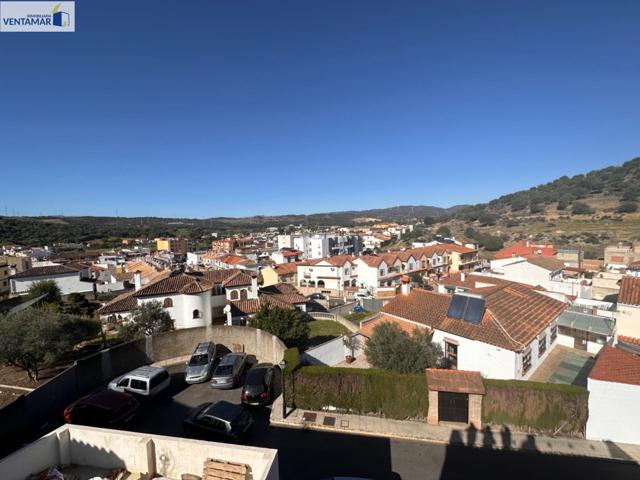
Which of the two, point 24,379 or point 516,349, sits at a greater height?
point 516,349

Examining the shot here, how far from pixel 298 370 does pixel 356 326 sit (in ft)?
51.2

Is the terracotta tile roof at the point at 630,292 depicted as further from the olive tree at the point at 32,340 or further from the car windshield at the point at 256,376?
the olive tree at the point at 32,340

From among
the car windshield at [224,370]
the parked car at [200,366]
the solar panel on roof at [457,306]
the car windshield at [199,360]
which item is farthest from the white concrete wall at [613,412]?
the car windshield at [199,360]

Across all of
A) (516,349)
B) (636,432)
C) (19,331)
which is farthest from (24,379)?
(636,432)

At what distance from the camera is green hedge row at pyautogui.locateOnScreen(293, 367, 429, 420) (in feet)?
44.0

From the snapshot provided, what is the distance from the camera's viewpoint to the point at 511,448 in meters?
11.5

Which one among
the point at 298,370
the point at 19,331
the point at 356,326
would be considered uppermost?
the point at 19,331

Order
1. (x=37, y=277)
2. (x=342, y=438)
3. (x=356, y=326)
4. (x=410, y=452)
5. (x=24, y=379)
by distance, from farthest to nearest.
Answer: (x=37, y=277), (x=356, y=326), (x=24, y=379), (x=342, y=438), (x=410, y=452)

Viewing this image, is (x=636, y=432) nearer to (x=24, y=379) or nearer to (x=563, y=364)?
(x=563, y=364)

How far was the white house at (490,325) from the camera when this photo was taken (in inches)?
618

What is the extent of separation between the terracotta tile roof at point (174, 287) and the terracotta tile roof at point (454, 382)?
19.6 metres

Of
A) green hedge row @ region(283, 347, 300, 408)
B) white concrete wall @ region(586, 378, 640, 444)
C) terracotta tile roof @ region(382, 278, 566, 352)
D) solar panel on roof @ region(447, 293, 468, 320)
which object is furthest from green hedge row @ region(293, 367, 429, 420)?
solar panel on roof @ region(447, 293, 468, 320)

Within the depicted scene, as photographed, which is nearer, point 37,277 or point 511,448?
point 511,448

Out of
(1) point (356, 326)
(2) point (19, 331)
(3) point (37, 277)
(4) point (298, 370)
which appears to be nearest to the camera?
(4) point (298, 370)
